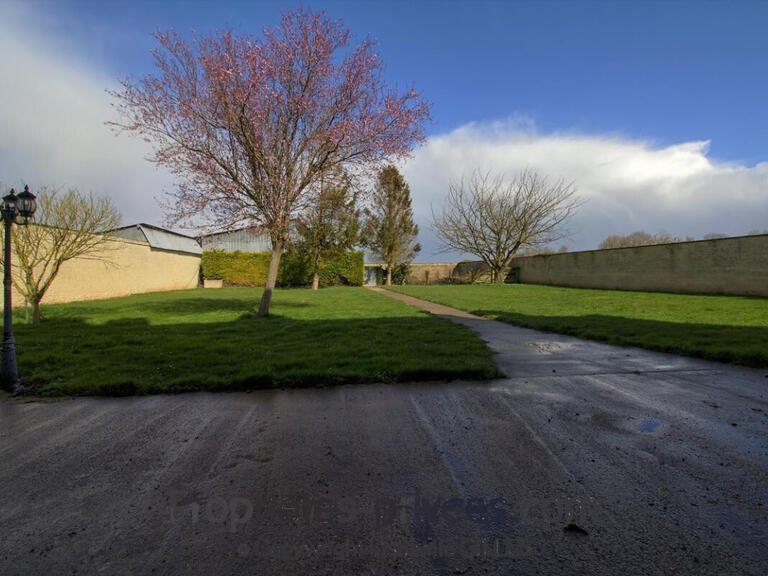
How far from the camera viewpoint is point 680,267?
17312 millimetres

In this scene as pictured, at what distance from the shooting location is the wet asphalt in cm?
178

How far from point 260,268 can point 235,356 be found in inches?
950

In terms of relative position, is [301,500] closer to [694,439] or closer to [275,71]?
[694,439]

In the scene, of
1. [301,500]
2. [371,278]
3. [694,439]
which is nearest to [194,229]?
[301,500]

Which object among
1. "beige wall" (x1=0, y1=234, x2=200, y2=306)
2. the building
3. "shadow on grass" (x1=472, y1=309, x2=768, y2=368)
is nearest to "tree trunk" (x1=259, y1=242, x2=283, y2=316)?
"beige wall" (x1=0, y1=234, x2=200, y2=306)

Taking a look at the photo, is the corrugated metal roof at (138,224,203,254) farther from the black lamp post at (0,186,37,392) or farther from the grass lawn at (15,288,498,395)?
the black lamp post at (0,186,37,392)

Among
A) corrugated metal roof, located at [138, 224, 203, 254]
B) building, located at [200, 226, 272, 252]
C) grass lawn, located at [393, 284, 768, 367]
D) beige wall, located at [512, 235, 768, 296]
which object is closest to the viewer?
grass lawn, located at [393, 284, 768, 367]

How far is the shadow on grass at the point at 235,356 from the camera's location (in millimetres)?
4570

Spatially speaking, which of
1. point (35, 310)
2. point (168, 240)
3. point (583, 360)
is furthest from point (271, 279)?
point (168, 240)

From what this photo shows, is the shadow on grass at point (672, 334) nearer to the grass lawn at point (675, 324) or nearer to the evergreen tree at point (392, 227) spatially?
the grass lawn at point (675, 324)

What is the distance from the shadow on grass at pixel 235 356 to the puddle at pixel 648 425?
1738 mm

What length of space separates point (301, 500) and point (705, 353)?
21.3ft

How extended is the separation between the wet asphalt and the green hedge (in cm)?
2477

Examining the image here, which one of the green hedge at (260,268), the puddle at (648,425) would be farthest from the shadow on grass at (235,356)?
the green hedge at (260,268)
